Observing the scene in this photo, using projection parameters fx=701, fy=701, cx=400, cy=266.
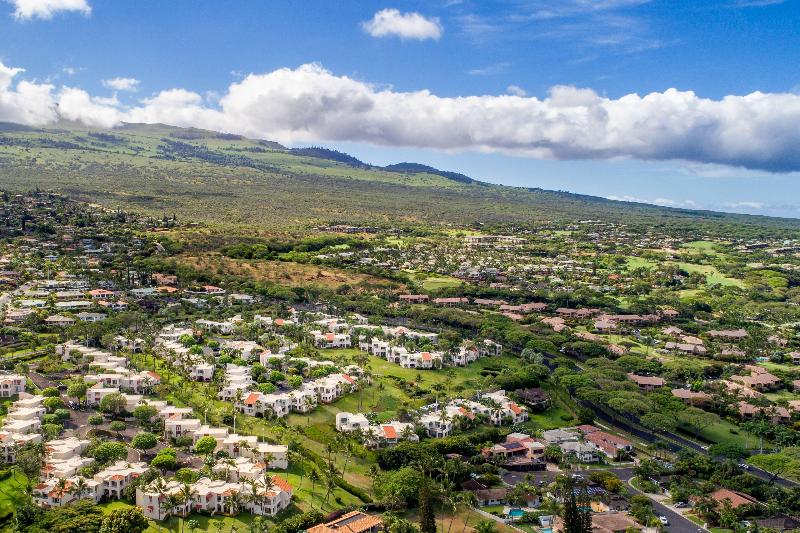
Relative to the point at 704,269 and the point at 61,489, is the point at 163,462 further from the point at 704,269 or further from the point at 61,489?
the point at 704,269

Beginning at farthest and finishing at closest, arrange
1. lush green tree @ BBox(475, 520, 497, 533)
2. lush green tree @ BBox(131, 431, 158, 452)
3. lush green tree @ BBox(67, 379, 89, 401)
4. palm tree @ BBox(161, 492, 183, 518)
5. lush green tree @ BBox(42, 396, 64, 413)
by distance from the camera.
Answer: lush green tree @ BBox(67, 379, 89, 401) → lush green tree @ BBox(42, 396, 64, 413) → lush green tree @ BBox(131, 431, 158, 452) → lush green tree @ BBox(475, 520, 497, 533) → palm tree @ BBox(161, 492, 183, 518)

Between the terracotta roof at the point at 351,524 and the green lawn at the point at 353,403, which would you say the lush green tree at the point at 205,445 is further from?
the terracotta roof at the point at 351,524

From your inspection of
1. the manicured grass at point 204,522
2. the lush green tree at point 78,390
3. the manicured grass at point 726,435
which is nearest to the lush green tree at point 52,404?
the lush green tree at point 78,390

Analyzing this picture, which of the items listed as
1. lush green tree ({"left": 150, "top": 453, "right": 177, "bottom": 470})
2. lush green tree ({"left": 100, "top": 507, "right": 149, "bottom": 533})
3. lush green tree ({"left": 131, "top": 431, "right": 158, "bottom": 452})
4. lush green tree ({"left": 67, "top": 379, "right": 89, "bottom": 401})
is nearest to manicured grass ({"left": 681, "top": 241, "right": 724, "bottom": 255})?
lush green tree ({"left": 67, "top": 379, "right": 89, "bottom": 401})

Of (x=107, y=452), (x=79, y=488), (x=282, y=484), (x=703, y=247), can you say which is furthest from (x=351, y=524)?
(x=703, y=247)

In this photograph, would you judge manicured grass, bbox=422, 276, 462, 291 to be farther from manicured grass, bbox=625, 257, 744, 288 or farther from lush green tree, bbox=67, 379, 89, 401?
lush green tree, bbox=67, 379, 89, 401

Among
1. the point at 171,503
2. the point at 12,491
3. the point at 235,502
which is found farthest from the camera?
the point at 235,502

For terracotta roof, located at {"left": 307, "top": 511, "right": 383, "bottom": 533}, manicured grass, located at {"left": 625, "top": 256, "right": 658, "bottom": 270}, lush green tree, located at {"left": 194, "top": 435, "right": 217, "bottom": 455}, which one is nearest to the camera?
terracotta roof, located at {"left": 307, "top": 511, "right": 383, "bottom": 533}

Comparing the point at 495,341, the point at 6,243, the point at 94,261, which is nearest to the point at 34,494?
the point at 495,341
